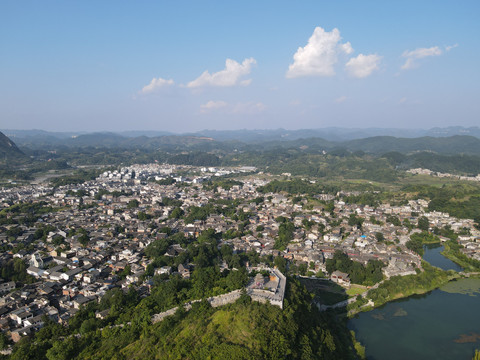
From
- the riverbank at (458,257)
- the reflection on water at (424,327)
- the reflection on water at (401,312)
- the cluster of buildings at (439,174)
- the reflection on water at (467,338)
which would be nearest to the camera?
the reflection on water at (424,327)

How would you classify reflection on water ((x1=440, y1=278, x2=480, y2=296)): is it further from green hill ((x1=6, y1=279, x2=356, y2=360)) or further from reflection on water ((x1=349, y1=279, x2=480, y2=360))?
green hill ((x1=6, y1=279, x2=356, y2=360))

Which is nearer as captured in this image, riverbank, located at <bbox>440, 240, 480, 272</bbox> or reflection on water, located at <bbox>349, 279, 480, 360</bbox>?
reflection on water, located at <bbox>349, 279, 480, 360</bbox>

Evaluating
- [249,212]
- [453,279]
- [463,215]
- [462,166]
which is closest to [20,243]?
[249,212]

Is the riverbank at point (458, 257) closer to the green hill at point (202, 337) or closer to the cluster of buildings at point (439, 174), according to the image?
the green hill at point (202, 337)

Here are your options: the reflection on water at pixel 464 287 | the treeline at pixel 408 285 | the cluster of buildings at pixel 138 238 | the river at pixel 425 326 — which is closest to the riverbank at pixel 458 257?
the cluster of buildings at pixel 138 238

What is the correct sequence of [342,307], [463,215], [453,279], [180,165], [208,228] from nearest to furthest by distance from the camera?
[342,307], [453,279], [208,228], [463,215], [180,165]

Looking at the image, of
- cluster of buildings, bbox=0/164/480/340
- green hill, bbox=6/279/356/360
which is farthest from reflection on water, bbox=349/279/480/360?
cluster of buildings, bbox=0/164/480/340

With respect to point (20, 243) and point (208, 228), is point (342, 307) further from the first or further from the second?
point (20, 243)
